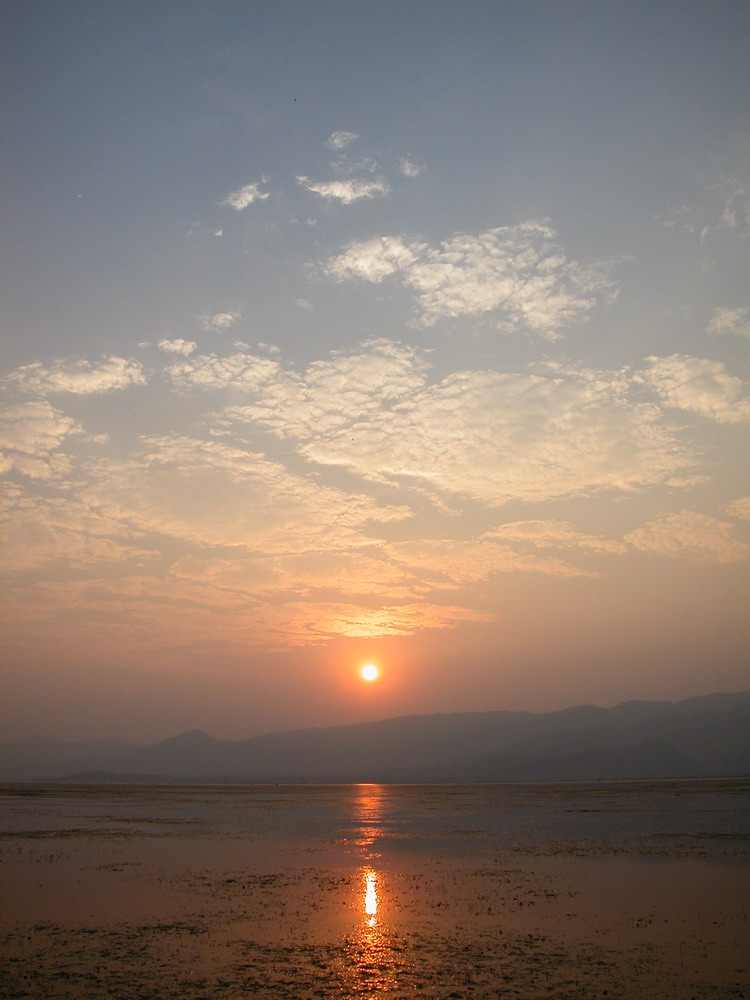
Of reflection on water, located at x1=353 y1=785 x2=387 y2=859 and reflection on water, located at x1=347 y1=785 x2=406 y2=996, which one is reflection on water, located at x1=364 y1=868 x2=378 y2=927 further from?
reflection on water, located at x1=353 y1=785 x2=387 y2=859

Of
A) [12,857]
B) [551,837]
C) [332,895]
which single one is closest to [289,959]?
[332,895]

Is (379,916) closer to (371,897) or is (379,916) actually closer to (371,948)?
(371,897)

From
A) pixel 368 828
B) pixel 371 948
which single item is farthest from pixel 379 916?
pixel 368 828

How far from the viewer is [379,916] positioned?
22.4m

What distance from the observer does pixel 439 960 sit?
17359 mm

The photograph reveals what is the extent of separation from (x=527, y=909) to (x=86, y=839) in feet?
106

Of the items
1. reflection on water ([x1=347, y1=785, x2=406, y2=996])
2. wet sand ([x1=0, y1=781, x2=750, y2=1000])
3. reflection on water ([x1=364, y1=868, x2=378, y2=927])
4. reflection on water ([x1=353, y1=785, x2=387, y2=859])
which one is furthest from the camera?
reflection on water ([x1=353, y1=785, x2=387, y2=859])

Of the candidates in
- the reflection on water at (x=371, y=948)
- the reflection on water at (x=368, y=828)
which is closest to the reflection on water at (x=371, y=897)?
the reflection on water at (x=371, y=948)

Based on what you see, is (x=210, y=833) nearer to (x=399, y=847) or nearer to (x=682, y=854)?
(x=399, y=847)

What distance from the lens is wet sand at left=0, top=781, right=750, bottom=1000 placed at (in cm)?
Answer: 1587

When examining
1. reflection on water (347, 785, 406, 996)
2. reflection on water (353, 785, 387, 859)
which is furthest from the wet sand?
reflection on water (353, 785, 387, 859)

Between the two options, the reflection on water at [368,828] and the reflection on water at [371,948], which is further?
the reflection on water at [368,828]

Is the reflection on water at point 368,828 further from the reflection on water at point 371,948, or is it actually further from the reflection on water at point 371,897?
the reflection on water at point 371,948

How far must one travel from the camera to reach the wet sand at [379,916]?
15.9m
